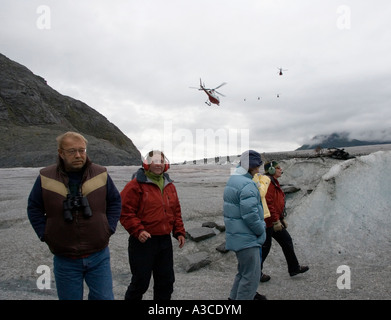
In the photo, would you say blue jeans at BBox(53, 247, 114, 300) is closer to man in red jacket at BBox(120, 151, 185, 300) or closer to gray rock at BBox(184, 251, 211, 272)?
man in red jacket at BBox(120, 151, 185, 300)

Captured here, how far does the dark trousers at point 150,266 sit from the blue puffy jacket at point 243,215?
0.83m

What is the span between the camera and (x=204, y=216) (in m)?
10.5

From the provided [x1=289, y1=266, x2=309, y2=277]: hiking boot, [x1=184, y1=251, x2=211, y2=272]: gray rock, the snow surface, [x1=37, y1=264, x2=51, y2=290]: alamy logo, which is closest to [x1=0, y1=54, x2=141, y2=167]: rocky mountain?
the snow surface

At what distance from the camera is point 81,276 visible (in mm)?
2994

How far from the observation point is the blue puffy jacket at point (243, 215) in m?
3.83

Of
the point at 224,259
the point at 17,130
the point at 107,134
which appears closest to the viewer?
the point at 224,259

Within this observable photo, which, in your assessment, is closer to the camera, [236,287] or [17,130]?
[236,287]

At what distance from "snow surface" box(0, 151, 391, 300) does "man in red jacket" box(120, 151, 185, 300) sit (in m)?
1.17

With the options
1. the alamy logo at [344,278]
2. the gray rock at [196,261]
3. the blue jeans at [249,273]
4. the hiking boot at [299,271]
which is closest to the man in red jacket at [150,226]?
the blue jeans at [249,273]

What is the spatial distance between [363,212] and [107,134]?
101m

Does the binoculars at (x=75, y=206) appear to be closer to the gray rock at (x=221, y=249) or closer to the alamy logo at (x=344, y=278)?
the alamy logo at (x=344, y=278)

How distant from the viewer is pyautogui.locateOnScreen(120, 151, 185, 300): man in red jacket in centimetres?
374
